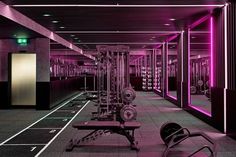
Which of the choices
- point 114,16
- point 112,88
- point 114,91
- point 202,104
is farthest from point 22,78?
point 202,104

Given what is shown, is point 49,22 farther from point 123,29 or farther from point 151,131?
point 151,131

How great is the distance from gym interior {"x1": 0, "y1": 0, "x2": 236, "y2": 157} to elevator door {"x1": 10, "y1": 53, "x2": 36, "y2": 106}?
0.11 feet

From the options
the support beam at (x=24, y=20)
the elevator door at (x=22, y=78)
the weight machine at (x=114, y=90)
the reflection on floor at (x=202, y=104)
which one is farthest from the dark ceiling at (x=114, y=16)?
the reflection on floor at (x=202, y=104)

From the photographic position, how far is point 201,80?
767 inches

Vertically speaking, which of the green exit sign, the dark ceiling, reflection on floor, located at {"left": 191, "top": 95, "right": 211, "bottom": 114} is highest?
the dark ceiling

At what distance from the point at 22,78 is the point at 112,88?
3.70 metres

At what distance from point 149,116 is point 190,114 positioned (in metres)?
1.48

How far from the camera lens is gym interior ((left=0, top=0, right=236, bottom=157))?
6371mm

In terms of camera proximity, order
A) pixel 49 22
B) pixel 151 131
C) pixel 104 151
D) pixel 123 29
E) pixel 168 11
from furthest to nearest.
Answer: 1. pixel 123 29
2. pixel 49 22
3. pixel 168 11
4. pixel 151 131
5. pixel 104 151

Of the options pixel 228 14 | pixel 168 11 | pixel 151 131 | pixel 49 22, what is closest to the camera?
pixel 228 14

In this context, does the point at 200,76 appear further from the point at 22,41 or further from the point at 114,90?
the point at 22,41

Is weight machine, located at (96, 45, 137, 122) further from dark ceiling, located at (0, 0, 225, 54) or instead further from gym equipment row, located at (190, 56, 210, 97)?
gym equipment row, located at (190, 56, 210, 97)

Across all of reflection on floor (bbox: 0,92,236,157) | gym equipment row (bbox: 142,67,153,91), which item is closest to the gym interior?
reflection on floor (bbox: 0,92,236,157)

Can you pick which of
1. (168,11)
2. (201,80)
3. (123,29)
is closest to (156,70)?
(201,80)
